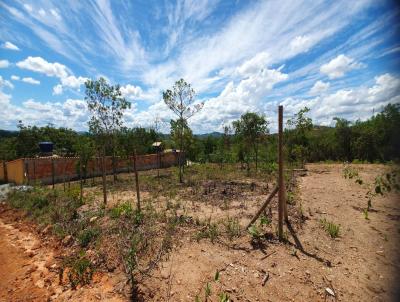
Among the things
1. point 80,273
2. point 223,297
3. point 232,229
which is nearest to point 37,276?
point 80,273

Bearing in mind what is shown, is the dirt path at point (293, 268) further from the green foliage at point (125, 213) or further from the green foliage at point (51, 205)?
the green foliage at point (51, 205)

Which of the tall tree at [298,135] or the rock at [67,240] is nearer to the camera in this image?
the rock at [67,240]

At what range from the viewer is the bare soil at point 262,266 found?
132 inches

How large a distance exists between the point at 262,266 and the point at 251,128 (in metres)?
13.3

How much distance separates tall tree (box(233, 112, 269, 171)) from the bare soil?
34.6ft

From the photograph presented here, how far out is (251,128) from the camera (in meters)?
16.5

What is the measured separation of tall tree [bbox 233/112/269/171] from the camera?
16328 millimetres

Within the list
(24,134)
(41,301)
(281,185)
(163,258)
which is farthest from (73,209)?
(24,134)

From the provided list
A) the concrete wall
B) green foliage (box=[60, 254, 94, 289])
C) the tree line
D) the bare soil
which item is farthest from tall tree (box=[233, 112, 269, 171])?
green foliage (box=[60, 254, 94, 289])

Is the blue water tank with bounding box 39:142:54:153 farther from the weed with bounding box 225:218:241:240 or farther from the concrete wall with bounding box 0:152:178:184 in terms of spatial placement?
the weed with bounding box 225:218:241:240

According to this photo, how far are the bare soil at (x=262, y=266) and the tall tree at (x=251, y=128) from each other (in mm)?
10541

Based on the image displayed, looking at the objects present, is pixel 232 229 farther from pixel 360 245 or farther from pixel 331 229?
pixel 360 245

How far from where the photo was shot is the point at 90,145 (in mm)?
15109

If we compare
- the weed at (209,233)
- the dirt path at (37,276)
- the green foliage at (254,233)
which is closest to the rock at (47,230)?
the dirt path at (37,276)
